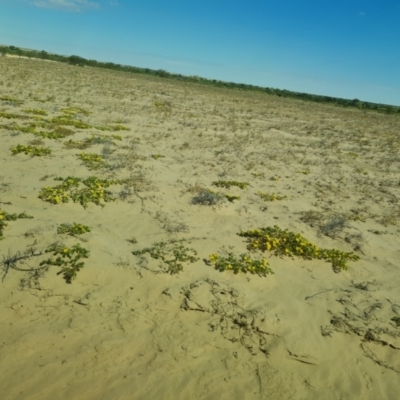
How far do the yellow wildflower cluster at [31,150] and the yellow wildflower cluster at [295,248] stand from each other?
7.36 meters

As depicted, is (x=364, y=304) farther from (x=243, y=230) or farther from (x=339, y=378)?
(x=243, y=230)

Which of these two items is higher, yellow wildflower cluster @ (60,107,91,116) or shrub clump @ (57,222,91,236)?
yellow wildflower cluster @ (60,107,91,116)

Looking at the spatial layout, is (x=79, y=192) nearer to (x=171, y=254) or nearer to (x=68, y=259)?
(x=68, y=259)

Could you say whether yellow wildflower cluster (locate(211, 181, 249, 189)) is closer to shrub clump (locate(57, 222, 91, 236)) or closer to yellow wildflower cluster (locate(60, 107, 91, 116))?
shrub clump (locate(57, 222, 91, 236))

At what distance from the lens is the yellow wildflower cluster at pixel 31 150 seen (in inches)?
406

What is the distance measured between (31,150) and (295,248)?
28.1 ft

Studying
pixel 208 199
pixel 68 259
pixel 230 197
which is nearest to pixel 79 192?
pixel 68 259

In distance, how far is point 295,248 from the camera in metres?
6.73

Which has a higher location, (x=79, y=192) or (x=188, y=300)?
(x=79, y=192)

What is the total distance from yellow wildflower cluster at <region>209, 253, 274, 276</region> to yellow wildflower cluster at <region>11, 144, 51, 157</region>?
23.9ft

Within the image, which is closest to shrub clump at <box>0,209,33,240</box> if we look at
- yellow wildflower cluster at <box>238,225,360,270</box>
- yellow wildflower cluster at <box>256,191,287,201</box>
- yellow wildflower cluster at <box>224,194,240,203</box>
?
yellow wildflower cluster at <box>238,225,360,270</box>

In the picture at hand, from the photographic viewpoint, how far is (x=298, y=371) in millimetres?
4191

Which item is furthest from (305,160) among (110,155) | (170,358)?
(170,358)

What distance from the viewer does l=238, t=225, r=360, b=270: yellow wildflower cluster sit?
664 cm
